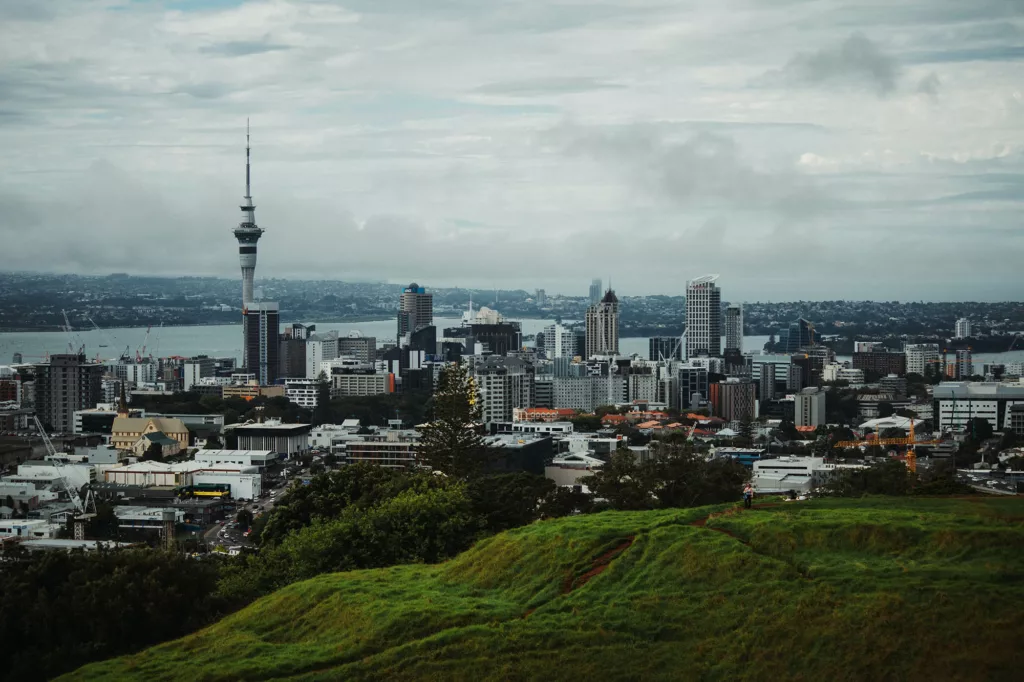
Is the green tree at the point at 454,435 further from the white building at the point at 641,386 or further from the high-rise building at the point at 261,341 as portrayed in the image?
the high-rise building at the point at 261,341

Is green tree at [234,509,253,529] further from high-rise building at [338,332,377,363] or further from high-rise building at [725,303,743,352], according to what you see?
high-rise building at [725,303,743,352]

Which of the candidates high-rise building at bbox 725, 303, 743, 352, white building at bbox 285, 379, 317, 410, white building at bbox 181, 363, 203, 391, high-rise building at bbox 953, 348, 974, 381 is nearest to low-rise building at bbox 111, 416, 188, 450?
white building at bbox 285, 379, 317, 410

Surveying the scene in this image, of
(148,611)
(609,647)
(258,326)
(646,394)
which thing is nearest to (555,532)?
(609,647)

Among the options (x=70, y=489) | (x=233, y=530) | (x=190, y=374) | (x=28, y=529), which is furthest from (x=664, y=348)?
(x=28, y=529)

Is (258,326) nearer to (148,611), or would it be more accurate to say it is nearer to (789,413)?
(789,413)

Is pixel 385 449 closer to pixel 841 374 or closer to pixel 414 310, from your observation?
pixel 841 374

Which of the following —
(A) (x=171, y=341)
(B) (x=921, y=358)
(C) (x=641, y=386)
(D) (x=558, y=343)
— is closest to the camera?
(C) (x=641, y=386)

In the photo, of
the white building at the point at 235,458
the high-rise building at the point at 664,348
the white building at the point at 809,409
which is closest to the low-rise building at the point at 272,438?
the white building at the point at 235,458
